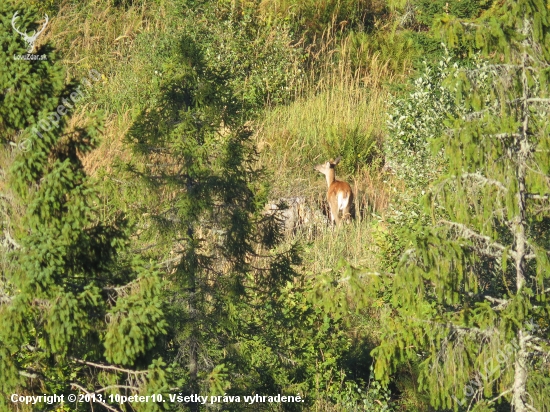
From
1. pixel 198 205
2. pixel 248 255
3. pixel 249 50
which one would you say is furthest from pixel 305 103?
pixel 198 205

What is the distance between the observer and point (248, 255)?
29.5ft

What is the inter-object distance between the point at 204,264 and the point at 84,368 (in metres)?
1.78

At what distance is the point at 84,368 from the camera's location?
6.41m

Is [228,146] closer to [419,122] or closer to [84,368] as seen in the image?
[84,368]

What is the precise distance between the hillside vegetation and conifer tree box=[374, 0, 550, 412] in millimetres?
14

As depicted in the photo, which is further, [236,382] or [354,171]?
[354,171]

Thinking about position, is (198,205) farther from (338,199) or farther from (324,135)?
(324,135)

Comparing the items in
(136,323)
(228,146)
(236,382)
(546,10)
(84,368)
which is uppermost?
(546,10)

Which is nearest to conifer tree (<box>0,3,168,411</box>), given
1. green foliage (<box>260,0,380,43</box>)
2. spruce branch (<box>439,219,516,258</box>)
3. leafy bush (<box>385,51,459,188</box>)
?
spruce branch (<box>439,219,516,258</box>)

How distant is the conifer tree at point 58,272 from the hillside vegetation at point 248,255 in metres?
0.01

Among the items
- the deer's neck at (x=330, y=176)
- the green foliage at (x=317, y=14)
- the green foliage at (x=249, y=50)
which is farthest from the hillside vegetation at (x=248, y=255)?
the green foliage at (x=317, y=14)

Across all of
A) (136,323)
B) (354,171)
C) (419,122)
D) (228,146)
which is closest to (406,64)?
(354,171)

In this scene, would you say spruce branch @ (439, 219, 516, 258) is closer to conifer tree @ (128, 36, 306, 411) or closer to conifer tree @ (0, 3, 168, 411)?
conifer tree @ (0, 3, 168, 411)

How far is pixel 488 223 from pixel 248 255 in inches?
123
